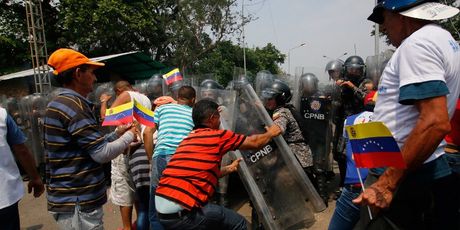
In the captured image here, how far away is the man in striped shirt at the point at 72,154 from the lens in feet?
7.48

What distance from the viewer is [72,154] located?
2307 mm

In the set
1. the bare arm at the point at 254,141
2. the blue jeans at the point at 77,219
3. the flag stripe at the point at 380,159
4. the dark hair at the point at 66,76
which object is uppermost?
the dark hair at the point at 66,76

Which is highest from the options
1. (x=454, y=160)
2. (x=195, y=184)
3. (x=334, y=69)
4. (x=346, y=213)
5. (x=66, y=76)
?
(x=66, y=76)

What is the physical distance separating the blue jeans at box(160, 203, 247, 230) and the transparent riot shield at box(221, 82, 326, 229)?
1.20 meters

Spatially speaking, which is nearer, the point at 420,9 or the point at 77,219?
the point at 420,9

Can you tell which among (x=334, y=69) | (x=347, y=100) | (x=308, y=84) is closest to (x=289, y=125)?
(x=308, y=84)

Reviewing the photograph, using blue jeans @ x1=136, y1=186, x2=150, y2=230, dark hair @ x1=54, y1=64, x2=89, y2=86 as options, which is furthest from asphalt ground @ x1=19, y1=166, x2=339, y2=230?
dark hair @ x1=54, y1=64, x2=89, y2=86

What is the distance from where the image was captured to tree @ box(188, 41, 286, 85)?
27173mm

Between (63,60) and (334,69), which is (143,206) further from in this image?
(334,69)

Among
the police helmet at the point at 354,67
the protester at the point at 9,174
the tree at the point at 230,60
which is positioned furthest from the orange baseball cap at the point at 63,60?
the tree at the point at 230,60

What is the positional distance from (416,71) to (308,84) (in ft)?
13.7

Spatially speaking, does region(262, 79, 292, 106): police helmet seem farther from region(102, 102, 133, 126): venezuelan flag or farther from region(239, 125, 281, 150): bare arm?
region(102, 102, 133, 126): venezuelan flag

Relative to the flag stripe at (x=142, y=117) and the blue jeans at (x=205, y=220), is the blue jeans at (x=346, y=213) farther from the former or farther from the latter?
the flag stripe at (x=142, y=117)

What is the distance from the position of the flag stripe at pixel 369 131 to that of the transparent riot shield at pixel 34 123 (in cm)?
750
